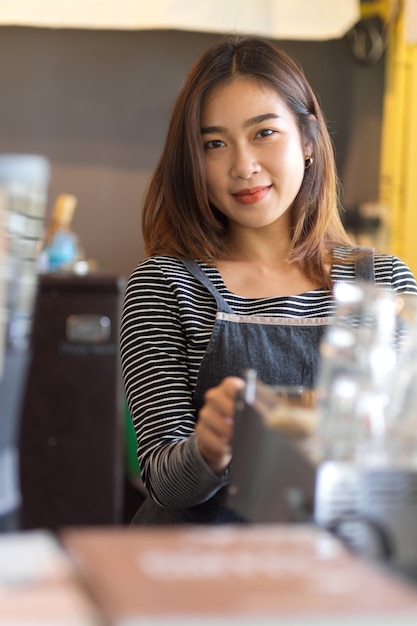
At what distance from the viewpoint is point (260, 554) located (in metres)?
0.60

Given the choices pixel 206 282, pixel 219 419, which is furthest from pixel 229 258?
pixel 219 419

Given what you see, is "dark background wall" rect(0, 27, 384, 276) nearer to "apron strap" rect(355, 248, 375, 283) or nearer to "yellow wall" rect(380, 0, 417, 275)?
"yellow wall" rect(380, 0, 417, 275)

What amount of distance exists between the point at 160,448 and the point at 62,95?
238 cm

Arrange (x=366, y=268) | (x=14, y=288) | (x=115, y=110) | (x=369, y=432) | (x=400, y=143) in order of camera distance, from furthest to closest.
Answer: (x=115, y=110) < (x=400, y=143) < (x=366, y=268) < (x=14, y=288) < (x=369, y=432)

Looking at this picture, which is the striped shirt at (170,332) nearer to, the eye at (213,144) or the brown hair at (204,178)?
the brown hair at (204,178)

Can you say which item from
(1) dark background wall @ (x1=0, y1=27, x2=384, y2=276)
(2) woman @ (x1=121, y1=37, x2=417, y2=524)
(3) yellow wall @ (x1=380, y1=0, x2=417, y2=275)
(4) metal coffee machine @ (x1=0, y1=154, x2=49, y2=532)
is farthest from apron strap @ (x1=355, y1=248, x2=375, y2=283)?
(1) dark background wall @ (x1=0, y1=27, x2=384, y2=276)

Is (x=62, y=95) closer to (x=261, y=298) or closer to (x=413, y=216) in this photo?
(x=413, y=216)

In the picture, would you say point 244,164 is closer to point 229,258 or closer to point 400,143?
point 229,258

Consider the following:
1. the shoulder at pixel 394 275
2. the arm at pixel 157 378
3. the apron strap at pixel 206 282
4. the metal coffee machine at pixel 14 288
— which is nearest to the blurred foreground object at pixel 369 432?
the metal coffee machine at pixel 14 288

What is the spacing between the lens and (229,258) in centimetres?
151

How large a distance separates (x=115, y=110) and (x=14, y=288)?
8.96ft

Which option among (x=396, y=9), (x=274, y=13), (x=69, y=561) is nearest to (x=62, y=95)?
(x=274, y=13)

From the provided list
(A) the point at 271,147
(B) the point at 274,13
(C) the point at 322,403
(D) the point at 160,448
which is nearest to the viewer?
(C) the point at 322,403

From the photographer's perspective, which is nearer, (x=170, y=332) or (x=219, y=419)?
(x=219, y=419)
